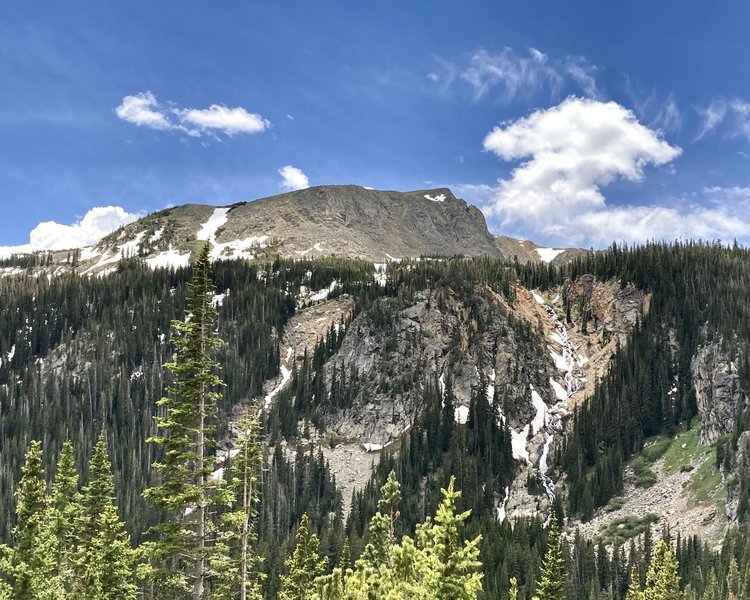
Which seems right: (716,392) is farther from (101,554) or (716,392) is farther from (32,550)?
(32,550)

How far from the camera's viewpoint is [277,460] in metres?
182

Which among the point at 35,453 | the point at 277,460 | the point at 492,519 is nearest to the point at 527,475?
the point at 492,519

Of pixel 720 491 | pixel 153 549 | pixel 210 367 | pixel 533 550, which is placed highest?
pixel 210 367

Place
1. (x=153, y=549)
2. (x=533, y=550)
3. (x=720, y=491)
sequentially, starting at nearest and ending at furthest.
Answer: (x=153, y=549) → (x=533, y=550) → (x=720, y=491)

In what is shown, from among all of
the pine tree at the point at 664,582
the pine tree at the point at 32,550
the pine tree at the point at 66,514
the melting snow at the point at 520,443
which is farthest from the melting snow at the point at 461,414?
the pine tree at the point at 32,550

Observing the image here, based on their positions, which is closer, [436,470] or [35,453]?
[35,453]

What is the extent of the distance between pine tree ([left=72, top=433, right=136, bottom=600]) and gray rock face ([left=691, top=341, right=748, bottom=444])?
151 meters

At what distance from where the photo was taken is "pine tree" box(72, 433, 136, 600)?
34.7 meters

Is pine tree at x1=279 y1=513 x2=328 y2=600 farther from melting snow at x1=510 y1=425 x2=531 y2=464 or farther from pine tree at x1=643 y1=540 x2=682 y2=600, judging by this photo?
melting snow at x1=510 y1=425 x2=531 y2=464

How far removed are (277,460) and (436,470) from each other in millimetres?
43469

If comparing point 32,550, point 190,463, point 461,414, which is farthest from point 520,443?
point 190,463

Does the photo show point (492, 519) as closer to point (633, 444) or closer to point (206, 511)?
point (633, 444)

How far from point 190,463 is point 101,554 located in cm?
1439

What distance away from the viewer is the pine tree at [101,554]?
114ft
